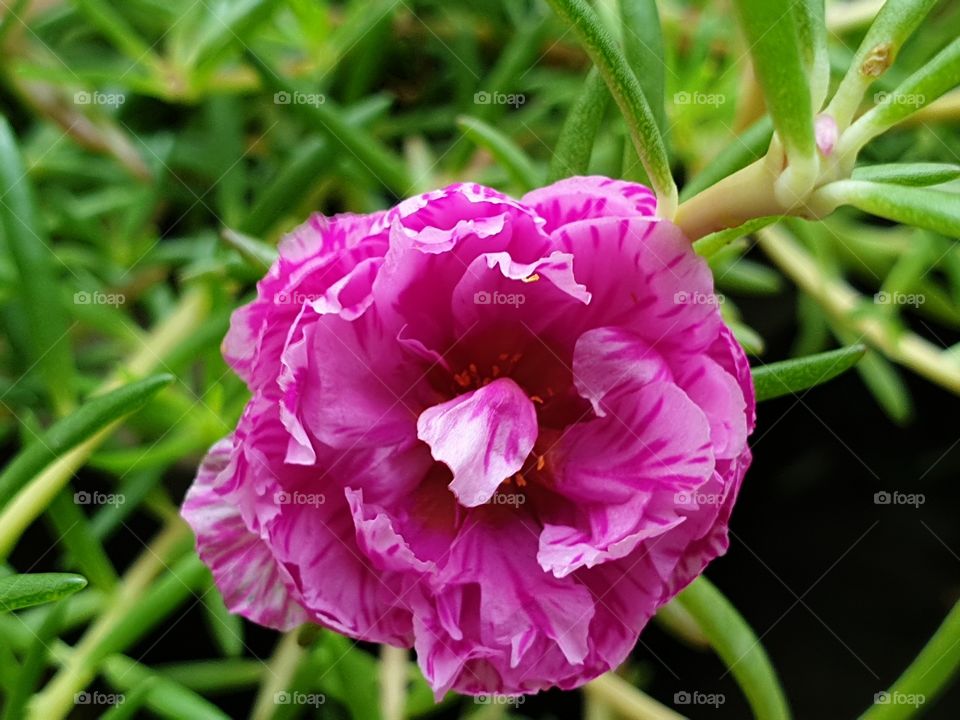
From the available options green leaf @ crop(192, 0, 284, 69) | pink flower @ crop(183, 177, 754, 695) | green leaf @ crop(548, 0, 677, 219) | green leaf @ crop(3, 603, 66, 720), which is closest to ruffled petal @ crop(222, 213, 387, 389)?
pink flower @ crop(183, 177, 754, 695)

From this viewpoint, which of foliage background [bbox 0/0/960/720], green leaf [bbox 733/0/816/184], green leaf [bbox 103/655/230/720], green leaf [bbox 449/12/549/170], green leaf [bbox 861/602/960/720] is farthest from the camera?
green leaf [bbox 449/12/549/170]

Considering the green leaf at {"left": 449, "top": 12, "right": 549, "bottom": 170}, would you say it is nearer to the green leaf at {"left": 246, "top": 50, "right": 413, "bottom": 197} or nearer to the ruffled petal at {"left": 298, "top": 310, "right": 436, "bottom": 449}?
the green leaf at {"left": 246, "top": 50, "right": 413, "bottom": 197}

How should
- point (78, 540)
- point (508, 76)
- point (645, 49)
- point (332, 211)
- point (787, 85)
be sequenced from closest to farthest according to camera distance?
point (787, 85) → point (645, 49) → point (78, 540) → point (508, 76) → point (332, 211)

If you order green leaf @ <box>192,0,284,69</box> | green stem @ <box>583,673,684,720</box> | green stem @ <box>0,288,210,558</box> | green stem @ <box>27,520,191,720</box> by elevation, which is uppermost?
green leaf @ <box>192,0,284,69</box>

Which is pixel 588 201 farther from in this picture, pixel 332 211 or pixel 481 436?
pixel 332 211

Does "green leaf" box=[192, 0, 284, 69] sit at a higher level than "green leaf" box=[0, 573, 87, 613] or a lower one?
higher

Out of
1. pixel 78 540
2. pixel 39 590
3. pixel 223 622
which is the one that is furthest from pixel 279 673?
pixel 39 590

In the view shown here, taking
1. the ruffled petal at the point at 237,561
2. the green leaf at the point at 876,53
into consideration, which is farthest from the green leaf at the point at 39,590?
the green leaf at the point at 876,53

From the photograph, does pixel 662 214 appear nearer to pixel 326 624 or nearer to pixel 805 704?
pixel 326 624
